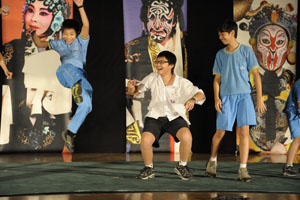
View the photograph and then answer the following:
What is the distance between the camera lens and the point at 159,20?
6328 millimetres

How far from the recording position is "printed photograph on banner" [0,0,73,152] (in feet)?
20.4

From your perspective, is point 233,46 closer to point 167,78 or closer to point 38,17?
point 167,78

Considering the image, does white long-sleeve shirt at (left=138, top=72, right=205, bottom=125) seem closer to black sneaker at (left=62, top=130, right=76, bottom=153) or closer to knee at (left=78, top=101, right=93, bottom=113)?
knee at (left=78, top=101, right=93, bottom=113)

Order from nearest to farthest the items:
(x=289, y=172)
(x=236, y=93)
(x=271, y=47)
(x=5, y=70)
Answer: (x=236, y=93), (x=289, y=172), (x=5, y=70), (x=271, y=47)

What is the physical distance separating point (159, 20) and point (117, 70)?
0.90 m

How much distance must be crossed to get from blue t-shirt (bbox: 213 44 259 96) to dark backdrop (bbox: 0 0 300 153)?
2297 millimetres

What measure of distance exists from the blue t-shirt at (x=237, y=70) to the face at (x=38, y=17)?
10.4 feet

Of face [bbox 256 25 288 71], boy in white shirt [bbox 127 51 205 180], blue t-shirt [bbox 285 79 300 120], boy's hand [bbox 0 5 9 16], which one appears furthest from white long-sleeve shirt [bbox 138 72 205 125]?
boy's hand [bbox 0 5 9 16]

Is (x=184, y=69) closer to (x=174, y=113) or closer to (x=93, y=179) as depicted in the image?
(x=174, y=113)

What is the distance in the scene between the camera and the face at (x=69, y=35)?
6.25 metres

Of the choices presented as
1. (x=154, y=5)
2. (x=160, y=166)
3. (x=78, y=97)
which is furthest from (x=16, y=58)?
(x=160, y=166)


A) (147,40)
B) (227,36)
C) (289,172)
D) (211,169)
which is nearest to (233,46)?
(227,36)

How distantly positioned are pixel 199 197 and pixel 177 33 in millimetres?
3601

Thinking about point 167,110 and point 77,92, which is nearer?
point 167,110
